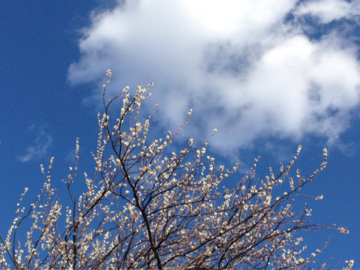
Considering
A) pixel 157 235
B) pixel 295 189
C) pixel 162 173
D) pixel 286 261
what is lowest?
pixel 286 261

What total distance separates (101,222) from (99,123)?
2572 millimetres

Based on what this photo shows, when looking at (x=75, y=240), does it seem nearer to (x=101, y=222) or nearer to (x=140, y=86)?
(x=101, y=222)

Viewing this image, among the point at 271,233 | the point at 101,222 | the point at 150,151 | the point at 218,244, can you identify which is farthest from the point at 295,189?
the point at 101,222

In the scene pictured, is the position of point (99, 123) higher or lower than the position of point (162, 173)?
higher

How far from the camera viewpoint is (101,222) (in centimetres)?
654

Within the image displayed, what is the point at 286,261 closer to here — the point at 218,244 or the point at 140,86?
the point at 218,244

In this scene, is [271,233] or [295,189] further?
[271,233]

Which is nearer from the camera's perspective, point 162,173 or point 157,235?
point 162,173

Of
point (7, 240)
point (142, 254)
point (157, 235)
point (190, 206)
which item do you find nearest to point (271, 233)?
point (190, 206)

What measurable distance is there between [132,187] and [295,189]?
2.45 metres

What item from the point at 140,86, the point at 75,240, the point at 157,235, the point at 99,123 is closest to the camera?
the point at 140,86

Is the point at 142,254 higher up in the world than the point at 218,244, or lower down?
higher up

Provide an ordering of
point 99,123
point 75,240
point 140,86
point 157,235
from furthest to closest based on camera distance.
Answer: point 75,240 < point 157,235 < point 99,123 < point 140,86

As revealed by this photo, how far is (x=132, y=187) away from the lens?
473 centimetres
